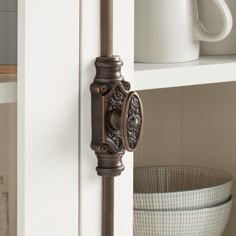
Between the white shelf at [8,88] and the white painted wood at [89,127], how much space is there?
6 cm

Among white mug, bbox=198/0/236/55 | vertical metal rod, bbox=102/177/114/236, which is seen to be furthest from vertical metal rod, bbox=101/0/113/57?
white mug, bbox=198/0/236/55

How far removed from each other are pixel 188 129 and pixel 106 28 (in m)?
0.42

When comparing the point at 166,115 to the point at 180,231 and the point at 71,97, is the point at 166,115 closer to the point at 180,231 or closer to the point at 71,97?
the point at 180,231

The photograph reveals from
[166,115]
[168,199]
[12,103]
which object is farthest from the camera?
[166,115]

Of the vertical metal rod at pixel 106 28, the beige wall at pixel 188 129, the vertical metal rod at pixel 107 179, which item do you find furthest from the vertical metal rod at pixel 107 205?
the beige wall at pixel 188 129

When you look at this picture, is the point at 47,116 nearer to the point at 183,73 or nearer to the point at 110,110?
the point at 110,110

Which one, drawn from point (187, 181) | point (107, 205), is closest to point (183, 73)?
point (107, 205)

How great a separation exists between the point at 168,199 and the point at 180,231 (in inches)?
1.5

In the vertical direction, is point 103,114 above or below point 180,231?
above

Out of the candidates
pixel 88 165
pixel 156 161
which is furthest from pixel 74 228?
pixel 156 161

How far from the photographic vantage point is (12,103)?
59 cm

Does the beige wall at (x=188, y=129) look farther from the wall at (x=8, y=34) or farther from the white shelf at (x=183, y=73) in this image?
the wall at (x=8, y=34)

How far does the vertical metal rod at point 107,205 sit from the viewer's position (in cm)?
66

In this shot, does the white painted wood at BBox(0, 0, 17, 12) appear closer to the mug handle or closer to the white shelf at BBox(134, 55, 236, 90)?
the white shelf at BBox(134, 55, 236, 90)
